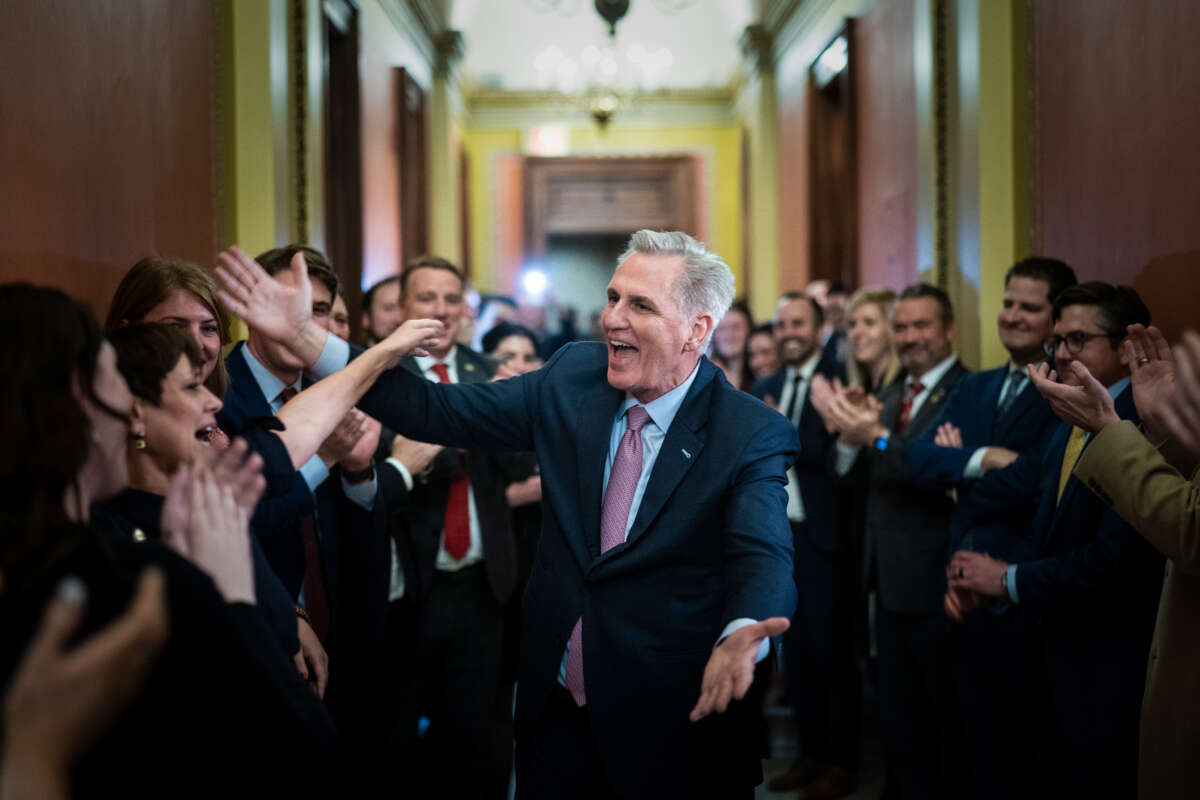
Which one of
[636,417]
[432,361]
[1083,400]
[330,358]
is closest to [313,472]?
[330,358]

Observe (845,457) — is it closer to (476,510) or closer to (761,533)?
(476,510)

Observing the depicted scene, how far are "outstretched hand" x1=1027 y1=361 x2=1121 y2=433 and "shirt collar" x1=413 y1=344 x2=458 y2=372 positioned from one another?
1851mm

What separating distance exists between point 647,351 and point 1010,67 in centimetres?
261

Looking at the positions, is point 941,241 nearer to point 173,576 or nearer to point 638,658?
point 638,658

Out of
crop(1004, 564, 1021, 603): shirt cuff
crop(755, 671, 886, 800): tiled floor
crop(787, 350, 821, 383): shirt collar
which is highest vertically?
crop(787, 350, 821, 383): shirt collar

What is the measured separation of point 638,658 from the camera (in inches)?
78.2

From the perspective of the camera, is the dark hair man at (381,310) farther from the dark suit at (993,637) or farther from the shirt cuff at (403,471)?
the dark suit at (993,637)

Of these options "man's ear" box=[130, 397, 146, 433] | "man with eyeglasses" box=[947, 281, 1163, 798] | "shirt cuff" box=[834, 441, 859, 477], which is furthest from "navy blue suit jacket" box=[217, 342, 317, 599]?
"shirt cuff" box=[834, 441, 859, 477]

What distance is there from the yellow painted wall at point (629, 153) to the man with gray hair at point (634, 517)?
914cm

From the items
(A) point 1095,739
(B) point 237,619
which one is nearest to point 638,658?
(B) point 237,619

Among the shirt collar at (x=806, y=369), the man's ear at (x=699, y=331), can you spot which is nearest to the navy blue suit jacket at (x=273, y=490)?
the man's ear at (x=699, y=331)

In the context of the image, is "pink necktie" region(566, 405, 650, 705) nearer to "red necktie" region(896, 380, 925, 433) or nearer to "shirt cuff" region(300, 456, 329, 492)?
"shirt cuff" region(300, 456, 329, 492)

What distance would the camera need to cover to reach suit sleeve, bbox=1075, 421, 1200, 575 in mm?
1875

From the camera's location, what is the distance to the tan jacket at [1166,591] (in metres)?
1.89
